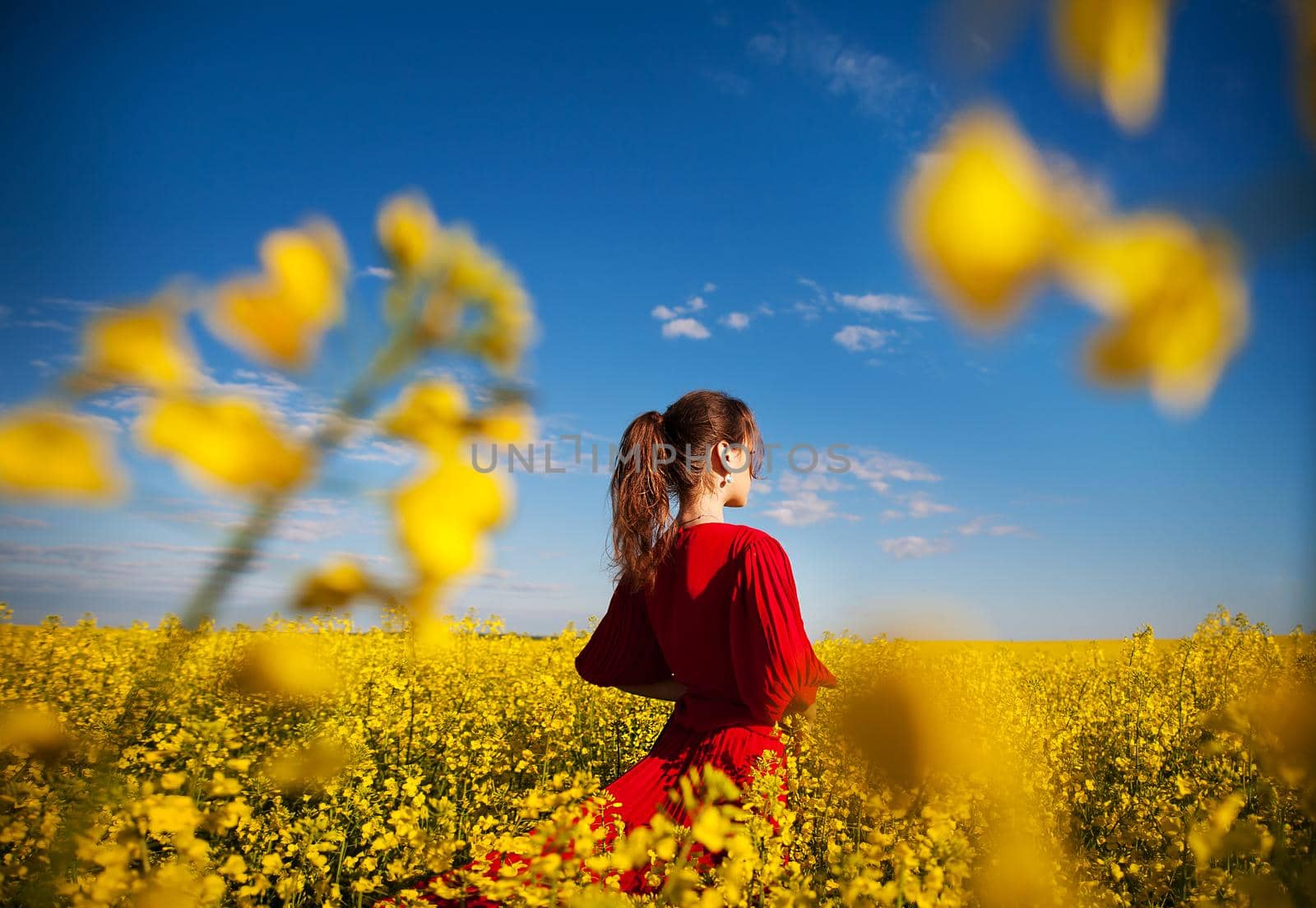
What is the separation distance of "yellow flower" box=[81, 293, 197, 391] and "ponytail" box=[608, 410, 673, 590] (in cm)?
203

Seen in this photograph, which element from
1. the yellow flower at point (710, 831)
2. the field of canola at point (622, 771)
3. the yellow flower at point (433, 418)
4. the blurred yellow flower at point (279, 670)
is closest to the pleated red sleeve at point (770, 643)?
the field of canola at point (622, 771)

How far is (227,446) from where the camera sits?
35cm

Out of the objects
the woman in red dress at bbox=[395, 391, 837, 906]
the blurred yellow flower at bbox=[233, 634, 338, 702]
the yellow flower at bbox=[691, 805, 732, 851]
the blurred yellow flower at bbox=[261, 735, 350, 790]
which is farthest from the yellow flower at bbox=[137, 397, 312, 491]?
the blurred yellow flower at bbox=[261, 735, 350, 790]

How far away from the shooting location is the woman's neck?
239 centimetres

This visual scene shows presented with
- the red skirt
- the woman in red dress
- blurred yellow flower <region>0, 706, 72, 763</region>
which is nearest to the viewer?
blurred yellow flower <region>0, 706, 72, 763</region>

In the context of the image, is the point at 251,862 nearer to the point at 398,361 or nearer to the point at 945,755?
the point at 945,755

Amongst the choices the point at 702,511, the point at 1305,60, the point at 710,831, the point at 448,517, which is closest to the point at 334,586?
the point at 448,517

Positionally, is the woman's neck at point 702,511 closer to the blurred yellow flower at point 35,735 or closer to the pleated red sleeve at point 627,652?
the pleated red sleeve at point 627,652

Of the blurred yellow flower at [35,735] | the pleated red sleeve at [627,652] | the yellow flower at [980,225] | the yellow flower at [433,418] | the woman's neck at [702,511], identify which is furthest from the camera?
the pleated red sleeve at [627,652]

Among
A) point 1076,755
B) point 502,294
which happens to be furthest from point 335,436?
point 1076,755

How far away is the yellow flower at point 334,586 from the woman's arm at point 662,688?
83.1 inches

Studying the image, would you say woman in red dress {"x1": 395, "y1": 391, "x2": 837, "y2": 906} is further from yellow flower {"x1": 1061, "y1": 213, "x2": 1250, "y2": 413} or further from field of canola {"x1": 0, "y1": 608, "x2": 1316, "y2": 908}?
yellow flower {"x1": 1061, "y1": 213, "x2": 1250, "y2": 413}

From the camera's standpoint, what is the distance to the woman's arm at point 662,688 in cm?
243

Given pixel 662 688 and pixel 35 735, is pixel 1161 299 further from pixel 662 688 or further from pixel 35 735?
pixel 662 688
